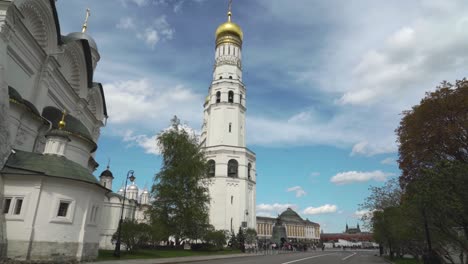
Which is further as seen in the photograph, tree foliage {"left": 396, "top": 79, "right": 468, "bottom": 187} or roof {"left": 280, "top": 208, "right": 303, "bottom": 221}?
roof {"left": 280, "top": 208, "right": 303, "bottom": 221}

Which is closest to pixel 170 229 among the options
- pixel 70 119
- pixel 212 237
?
pixel 212 237

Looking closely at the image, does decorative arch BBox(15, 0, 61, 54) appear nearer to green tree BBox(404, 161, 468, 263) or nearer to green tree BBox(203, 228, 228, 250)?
green tree BBox(203, 228, 228, 250)

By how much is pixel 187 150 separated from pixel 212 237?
29.8 ft

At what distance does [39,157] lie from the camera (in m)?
16.7

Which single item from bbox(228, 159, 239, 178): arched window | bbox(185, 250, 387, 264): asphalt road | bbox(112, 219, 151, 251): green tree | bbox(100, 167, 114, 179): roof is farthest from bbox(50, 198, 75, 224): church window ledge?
bbox(228, 159, 239, 178): arched window

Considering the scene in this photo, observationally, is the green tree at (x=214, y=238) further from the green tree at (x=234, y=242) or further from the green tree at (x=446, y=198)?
A: the green tree at (x=446, y=198)

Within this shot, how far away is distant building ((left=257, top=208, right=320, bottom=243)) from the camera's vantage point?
9712cm

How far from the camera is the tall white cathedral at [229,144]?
48406mm

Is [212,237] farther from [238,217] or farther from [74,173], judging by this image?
[74,173]

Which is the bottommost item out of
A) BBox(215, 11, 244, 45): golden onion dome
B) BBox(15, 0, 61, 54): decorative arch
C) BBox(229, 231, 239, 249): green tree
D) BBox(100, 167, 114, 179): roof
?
BBox(229, 231, 239, 249): green tree

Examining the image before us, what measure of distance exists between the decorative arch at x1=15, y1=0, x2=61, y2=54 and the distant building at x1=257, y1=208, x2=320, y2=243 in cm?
8094

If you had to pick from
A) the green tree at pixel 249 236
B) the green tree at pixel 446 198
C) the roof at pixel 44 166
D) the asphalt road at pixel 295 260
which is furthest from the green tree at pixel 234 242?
the green tree at pixel 446 198

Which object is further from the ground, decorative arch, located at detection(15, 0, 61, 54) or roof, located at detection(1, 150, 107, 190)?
decorative arch, located at detection(15, 0, 61, 54)

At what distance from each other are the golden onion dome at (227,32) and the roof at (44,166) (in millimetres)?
42653
